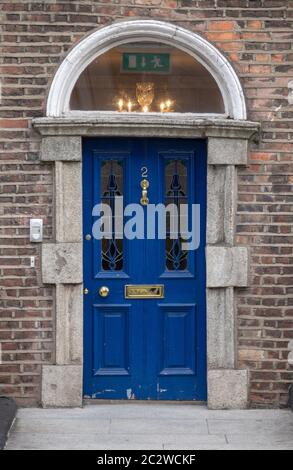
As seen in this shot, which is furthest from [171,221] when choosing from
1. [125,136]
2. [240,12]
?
[240,12]

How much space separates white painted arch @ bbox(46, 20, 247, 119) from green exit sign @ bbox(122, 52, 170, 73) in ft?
0.44

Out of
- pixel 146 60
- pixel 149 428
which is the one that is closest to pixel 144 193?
pixel 146 60

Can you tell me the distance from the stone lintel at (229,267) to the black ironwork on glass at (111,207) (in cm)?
86

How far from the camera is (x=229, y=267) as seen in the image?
7.28 metres

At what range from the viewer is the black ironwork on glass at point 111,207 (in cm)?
743

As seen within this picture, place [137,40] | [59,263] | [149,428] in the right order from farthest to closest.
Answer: [137,40] < [59,263] < [149,428]

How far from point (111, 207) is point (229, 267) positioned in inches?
46.8

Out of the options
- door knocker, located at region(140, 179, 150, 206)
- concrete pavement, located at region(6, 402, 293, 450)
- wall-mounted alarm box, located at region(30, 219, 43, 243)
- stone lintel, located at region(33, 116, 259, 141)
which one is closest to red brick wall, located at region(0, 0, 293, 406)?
wall-mounted alarm box, located at region(30, 219, 43, 243)

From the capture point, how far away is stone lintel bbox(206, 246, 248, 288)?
7.27 m

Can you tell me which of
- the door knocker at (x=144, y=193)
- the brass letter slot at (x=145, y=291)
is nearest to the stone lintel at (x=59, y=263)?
the brass letter slot at (x=145, y=291)

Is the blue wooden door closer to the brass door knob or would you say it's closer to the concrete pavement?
the brass door knob

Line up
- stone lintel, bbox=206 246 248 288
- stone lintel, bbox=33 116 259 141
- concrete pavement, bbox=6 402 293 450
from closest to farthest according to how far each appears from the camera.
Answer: concrete pavement, bbox=6 402 293 450 → stone lintel, bbox=33 116 259 141 → stone lintel, bbox=206 246 248 288

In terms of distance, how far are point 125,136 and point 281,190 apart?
1.47 m

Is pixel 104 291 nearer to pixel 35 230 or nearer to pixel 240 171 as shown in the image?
pixel 35 230
